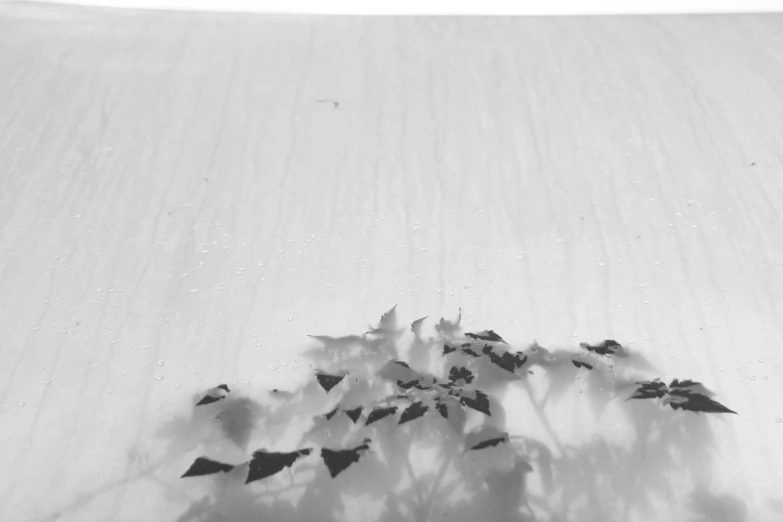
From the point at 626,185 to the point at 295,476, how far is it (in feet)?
3.19

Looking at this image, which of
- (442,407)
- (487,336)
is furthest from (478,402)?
(487,336)

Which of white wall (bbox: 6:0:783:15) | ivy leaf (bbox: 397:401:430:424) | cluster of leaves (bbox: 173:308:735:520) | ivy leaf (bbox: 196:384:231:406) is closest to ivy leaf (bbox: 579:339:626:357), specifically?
cluster of leaves (bbox: 173:308:735:520)

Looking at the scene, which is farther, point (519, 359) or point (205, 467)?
point (519, 359)

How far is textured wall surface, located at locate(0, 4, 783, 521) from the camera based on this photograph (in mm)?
1168

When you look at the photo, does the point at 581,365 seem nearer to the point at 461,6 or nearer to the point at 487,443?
the point at 487,443

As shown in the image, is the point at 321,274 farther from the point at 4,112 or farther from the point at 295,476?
the point at 4,112

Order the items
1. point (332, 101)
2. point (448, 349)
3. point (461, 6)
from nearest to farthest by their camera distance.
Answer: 1. point (448, 349)
2. point (332, 101)
3. point (461, 6)

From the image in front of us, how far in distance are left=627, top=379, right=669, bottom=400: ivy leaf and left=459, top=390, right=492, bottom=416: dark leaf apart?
0.22 meters

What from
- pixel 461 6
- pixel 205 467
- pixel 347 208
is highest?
pixel 461 6

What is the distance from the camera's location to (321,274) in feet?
4.54

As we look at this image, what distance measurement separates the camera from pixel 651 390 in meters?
1.12

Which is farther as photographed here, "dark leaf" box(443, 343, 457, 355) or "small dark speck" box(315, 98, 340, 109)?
"small dark speck" box(315, 98, 340, 109)

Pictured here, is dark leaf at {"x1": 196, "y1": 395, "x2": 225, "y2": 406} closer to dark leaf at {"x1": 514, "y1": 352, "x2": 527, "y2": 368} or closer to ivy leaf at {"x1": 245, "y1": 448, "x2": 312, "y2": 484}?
ivy leaf at {"x1": 245, "y1": 448, "x2": 312, "y2": 484}

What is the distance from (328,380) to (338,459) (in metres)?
0.14
